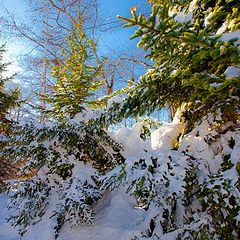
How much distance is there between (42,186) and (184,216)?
2058mm

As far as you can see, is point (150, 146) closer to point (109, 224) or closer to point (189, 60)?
point (109, 224)

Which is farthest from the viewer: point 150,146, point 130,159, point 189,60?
point 150,146

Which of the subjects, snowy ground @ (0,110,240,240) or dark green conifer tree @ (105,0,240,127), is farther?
snowy ground @ (0,110,240,240)

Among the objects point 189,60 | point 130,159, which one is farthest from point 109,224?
point 189,60

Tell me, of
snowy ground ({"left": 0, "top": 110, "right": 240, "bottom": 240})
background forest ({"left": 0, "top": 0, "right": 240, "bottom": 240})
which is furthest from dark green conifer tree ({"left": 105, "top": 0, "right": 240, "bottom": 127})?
snowy ground ({"left": 0, "top": 110, "right": 240, "bottom": 240})

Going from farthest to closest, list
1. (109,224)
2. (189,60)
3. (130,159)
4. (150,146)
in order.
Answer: (150,146), (109,224), (130,159), (189,60)

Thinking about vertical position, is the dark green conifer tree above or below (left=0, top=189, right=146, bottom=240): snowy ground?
above

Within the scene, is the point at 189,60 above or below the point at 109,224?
above

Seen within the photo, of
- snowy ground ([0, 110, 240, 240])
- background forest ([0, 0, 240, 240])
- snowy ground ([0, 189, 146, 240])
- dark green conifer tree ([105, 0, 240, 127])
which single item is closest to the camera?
dark green conifer tree ([105, 0, 240, 127])

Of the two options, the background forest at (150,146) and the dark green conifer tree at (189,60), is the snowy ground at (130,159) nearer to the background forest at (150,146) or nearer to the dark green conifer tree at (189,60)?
the background forest at (150,146)

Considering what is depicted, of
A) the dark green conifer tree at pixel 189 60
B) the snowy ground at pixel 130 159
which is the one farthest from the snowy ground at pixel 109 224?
the dark green conifer tree at pixel 189 60

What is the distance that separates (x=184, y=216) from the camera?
8.50 feet

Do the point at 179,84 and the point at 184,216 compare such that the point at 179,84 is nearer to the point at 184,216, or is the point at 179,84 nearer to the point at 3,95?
the point at 184,216

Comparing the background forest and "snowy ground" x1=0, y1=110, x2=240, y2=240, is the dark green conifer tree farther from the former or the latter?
"snowy ground" x1=0, y1=110, x2=240, y2=240
